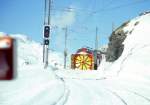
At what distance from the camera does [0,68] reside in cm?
261

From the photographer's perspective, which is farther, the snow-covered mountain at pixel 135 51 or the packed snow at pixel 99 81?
the snow-covered mountain at pixel 135 51

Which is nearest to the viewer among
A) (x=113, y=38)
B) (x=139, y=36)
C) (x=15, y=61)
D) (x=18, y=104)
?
(x=15, y=61)

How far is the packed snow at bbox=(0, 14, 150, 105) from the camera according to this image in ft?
61.6

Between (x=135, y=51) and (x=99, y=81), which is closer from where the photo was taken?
(x=99, y=81)

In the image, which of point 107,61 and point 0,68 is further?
point 107,61

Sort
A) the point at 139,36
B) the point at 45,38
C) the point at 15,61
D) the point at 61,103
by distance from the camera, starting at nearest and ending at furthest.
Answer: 1. the point at 15,61
2. the point at 61,103
3. the point at 45,38
4. the point at 139,36

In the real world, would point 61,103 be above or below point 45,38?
below

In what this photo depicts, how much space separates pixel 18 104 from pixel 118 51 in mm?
52619

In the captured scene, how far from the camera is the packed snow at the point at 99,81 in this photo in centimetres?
1878

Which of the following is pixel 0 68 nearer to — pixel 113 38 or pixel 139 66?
pixel 139 66

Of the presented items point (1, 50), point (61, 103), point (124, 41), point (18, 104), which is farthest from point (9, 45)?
point (124, 41)

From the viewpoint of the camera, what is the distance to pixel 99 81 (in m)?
34.7

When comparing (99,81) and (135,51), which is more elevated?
(135,51)

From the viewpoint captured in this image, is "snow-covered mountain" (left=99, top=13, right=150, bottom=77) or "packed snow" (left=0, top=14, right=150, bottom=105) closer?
"packed snow" (left=0, top=14, right=150, bottom=105)
